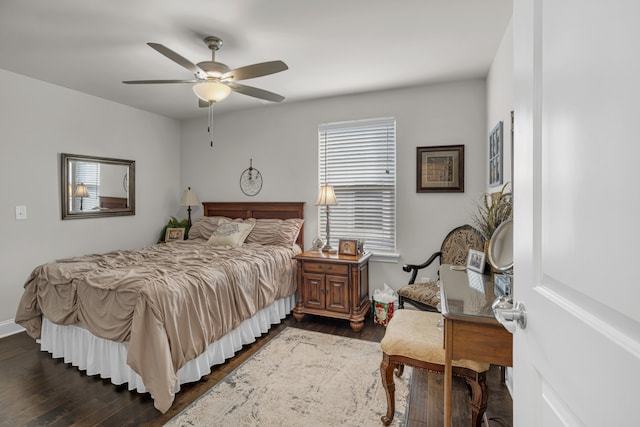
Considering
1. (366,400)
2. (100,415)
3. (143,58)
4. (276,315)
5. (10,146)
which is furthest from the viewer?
(276,315)

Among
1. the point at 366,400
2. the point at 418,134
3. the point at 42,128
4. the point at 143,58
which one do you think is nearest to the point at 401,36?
the point at 418,134

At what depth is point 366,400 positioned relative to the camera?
2154 mm

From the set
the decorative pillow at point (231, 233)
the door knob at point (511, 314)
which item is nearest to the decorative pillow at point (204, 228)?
the decorative pillow at point (231, 233)

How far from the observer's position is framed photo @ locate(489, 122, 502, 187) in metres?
2.58

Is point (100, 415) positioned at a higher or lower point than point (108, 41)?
lower

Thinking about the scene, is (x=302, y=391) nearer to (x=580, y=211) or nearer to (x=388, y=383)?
(x=388, y=383)

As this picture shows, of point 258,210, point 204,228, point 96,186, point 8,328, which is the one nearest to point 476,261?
point 258,210

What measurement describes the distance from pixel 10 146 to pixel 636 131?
4.57 meters

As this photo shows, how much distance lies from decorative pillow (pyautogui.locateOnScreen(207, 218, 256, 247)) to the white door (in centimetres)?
341

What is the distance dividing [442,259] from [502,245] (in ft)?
5.78

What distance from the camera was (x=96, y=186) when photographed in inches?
158

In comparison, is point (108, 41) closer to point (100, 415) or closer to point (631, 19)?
point (100, 415)

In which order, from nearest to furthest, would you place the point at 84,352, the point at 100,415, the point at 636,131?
the point at 636,131, the point at 100,415, the point at 84,352

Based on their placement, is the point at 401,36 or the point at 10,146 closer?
the point at 401,36
